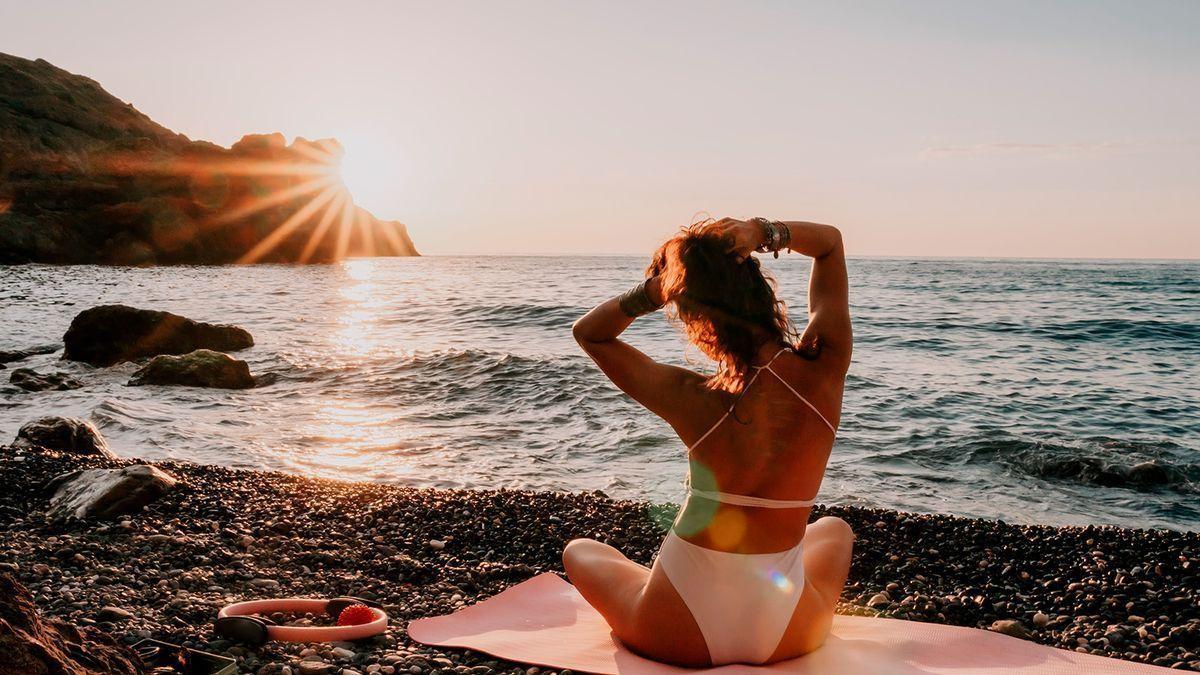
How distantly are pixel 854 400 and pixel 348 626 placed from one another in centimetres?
1128

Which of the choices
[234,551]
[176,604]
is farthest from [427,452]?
[176,604]

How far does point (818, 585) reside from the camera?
387cm

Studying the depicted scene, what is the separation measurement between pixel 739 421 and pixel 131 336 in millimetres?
19538

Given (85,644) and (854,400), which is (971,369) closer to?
(854,400)

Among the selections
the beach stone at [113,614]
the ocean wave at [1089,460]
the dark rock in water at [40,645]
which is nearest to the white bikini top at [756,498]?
the dark rock in water at [40,645]

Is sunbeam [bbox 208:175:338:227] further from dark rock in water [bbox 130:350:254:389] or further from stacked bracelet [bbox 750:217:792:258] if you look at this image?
stacked bracelet [bbox 750:217:792:258]

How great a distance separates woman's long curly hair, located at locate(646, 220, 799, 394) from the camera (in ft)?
10.8

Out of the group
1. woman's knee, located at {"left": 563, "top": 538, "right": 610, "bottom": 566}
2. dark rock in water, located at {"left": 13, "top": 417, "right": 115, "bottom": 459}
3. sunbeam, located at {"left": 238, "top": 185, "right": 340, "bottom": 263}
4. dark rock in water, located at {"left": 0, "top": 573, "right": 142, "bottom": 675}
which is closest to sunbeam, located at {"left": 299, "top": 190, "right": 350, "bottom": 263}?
sunbeam, located at {"left": 238, "top": 185, "right": 340, "bottom": 263}

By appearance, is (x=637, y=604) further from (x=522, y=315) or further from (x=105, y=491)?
(x=522, y=315)

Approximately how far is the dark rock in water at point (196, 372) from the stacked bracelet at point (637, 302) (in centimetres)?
1415

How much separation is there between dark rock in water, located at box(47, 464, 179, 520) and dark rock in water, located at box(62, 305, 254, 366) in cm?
1305

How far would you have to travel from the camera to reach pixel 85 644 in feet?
9.93

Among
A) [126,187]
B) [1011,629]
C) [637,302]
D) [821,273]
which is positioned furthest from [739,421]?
[126,187]

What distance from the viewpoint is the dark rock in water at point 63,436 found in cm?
965
